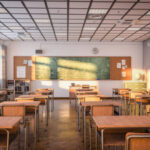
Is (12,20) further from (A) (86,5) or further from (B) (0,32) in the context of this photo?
A: (A) (86,5)

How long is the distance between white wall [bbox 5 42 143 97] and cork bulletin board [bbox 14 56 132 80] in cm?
22

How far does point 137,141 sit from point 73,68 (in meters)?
7.84

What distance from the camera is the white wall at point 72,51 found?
29.5 ft

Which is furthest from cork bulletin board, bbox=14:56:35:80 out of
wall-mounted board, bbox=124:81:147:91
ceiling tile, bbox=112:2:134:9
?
ceiling tile, bbox=112:2:134:9

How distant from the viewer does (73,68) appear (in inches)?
360

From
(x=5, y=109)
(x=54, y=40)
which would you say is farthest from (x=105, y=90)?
(x=5, y=109)

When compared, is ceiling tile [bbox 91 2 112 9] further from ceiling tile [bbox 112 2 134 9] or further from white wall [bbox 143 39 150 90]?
white wall [bbox 143 39 150 90]

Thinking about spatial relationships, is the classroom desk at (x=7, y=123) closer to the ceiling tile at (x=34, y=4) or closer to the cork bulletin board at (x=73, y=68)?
the ceiling tile at (x=34, y=4)

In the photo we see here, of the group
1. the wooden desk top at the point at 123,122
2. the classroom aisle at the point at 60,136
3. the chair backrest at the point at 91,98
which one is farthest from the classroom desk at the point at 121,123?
the chair backrest at the point at 91,98

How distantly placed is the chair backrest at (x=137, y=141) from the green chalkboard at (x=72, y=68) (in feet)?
25.6

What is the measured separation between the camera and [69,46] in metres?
9.10

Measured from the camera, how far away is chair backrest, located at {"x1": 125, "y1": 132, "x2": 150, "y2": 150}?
4.45 feet

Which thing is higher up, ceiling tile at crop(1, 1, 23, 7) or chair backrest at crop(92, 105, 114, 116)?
ceiling tile at crop(1, 1, 23, 7)

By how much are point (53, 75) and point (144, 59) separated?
492cm
